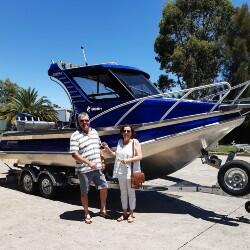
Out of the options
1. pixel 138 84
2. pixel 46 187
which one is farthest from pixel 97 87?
pixel 46 187

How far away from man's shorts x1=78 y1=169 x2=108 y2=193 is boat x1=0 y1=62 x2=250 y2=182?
0.91 metres

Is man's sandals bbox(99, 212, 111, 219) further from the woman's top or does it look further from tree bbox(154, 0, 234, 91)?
tree bbox(154, 0, 234, 91)

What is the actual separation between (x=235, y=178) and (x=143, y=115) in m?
1.87

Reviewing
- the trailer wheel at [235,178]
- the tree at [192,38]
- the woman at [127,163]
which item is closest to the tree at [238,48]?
the tree at [192,38]

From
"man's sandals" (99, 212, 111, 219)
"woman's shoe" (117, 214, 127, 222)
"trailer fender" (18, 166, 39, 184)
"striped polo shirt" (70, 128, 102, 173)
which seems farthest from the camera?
"trailer fender" (18, 166, 39, 184)

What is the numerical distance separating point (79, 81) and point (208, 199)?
11.4ft

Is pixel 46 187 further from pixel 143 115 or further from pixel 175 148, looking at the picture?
pixel 175 148

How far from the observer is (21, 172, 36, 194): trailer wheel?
346 inches

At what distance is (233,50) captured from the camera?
92.4 feet

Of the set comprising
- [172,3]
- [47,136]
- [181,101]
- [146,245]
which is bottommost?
[146,245]

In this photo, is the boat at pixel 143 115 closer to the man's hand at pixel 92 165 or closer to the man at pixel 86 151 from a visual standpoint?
the man at pixel 86 151

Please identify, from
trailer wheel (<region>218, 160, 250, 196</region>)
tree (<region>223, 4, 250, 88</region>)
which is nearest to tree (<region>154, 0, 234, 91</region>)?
tree (<region>223, 4, 250, 88</region>)

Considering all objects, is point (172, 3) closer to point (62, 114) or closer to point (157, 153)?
point (62, 114)

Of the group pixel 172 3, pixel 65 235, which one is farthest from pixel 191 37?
pixel 65 235
